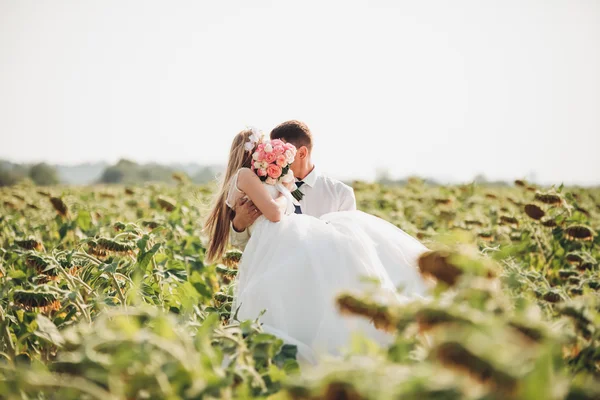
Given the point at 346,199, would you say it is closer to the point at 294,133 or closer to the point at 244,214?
the point at 294,133

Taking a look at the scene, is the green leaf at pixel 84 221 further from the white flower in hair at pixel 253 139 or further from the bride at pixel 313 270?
the bride at pixel 313 270

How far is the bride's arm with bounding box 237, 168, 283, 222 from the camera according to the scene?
2.82 metres

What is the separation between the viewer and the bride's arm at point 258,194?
2.82m

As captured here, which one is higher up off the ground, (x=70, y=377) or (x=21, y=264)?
(x=70, y=377)

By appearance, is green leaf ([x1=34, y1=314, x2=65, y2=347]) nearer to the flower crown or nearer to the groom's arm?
the groom's arm

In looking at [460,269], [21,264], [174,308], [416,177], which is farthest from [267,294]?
[416,177]

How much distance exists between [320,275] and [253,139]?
43.6 inches

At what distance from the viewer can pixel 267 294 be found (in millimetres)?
2400

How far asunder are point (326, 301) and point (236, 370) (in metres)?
0.98

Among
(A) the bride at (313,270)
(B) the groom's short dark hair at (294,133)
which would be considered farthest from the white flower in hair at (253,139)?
(B) the groom's short dark hair at (294,133)

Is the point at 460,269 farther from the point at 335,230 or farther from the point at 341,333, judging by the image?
the point at 335,230

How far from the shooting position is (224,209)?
3152mm

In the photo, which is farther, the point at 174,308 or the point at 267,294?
the point at 174,308

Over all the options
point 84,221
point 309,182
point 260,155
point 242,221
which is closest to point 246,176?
point 260,155
